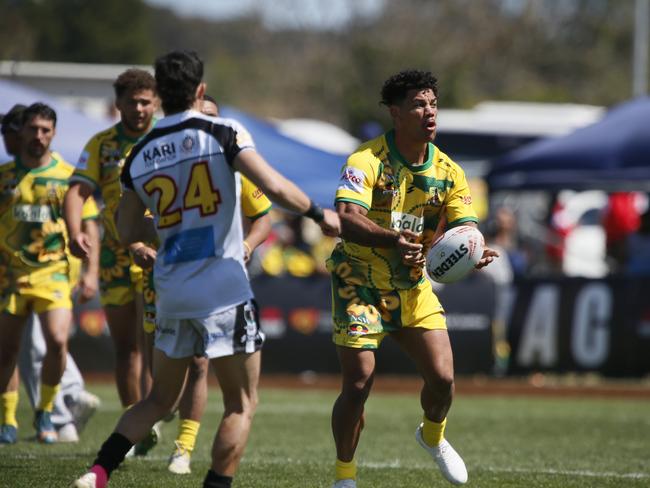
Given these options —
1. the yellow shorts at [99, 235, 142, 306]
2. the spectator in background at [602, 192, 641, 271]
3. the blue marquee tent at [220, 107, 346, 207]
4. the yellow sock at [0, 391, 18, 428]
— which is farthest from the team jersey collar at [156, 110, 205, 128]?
the spectator in background at [602, 192, 641, 271]

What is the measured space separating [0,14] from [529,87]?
27.6 meters

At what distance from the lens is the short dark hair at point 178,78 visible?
20.4 ft

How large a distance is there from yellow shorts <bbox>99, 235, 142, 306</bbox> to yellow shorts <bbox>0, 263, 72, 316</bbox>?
58cm

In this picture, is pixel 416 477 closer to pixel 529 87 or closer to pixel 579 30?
pixel 529 87

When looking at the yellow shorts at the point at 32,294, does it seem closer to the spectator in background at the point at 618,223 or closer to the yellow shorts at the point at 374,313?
the yellow shorts at the point at 374,313

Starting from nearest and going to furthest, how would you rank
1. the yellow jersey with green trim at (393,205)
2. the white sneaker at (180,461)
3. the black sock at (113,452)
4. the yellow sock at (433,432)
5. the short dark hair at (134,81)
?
the black sock at (113,452)
the yellow jersey with green trim at (393,205)
the yellow sock at (433,432)
the white sneaker at (180,461)
the short dark hair at (134,81)

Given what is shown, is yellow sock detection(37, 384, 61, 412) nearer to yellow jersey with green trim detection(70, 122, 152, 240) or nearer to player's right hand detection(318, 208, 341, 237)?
yellow jersey with green trim detection(70, 122, 152, 240)

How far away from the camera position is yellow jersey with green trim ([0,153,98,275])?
9664mm

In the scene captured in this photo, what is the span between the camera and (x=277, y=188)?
611 centimetres

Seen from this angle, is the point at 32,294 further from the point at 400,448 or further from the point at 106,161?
the point at 400,448

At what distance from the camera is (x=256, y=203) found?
7680 millimetres

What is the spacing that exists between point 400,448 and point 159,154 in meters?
4.86

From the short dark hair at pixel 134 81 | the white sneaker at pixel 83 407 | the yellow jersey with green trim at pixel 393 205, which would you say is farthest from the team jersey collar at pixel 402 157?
the white sneaker at pixel 83 407

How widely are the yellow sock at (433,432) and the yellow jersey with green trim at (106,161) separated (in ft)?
8.94
